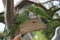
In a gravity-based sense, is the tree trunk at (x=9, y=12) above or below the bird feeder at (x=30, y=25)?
above

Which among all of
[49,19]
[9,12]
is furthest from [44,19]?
[9,12]

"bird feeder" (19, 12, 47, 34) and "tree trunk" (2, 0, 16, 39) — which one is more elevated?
"tree trunk" (2, 0, 16, 39)

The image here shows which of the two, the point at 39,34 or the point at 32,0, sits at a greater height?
the point at 32,0

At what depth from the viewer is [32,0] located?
63 centimetres

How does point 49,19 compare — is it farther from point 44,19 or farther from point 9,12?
point 9,12

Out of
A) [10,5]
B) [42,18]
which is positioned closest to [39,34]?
[42,18]

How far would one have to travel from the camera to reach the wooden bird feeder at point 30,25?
47 cm

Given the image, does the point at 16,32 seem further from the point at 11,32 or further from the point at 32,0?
the point at 32,0

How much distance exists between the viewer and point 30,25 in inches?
18.6

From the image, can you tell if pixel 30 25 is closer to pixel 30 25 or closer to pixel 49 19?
pixel 30 25

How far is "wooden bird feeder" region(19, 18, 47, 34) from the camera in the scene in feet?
1.54

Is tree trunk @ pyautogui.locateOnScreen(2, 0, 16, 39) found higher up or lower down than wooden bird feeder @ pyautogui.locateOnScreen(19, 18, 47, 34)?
higher up

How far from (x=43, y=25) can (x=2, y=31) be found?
0.17 meters

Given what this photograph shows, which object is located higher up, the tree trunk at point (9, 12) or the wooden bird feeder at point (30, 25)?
the tree trunk at point (9, 12)
